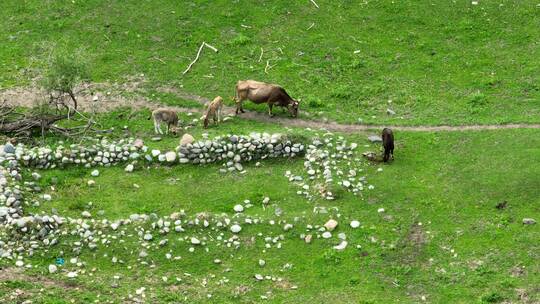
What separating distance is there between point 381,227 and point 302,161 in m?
4.18

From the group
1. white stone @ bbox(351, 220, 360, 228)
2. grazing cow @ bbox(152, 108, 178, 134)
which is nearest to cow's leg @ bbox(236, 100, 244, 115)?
grazing cow @ bbox(152, 108, 178, 134)

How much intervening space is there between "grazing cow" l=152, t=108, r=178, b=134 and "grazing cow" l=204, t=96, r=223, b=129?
42.6 inches

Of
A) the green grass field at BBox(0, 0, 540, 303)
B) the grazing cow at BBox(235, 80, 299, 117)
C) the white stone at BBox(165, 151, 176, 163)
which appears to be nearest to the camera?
the green grass field at BBox(0, 0, 540, 303)

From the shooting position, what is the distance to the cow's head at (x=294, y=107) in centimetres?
2791

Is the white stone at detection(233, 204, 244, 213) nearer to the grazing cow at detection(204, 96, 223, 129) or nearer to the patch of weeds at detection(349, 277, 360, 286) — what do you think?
the patch of weeds at detection(349, 277, 360, 286)

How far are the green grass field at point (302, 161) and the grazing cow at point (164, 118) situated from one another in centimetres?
48

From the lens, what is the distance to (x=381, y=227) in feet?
70.9

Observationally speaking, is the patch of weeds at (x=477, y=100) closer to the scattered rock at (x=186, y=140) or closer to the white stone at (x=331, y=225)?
the white stone at (x=331, y=225)

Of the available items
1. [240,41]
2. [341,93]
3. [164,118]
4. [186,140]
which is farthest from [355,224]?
[240,41]

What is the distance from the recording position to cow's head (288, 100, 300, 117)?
27.9 m

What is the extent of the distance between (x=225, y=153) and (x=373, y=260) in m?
6.83

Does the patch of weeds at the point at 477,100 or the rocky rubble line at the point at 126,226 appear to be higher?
the patch of weeds at the point at 477,100

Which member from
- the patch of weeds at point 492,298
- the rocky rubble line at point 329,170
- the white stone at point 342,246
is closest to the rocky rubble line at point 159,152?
the rocky rubble line at point 329,170

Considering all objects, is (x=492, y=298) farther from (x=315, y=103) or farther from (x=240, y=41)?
Result: (x=240, y=41)
